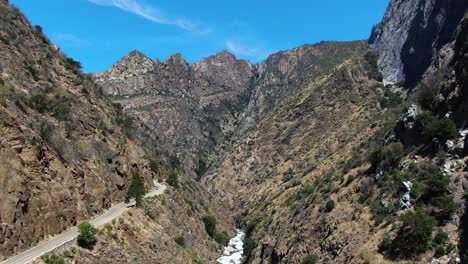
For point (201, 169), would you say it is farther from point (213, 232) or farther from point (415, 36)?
point (213, 232)

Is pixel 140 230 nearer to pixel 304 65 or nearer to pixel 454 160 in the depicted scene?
pixel 454 160

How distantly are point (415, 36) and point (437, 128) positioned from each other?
7822 centimetres

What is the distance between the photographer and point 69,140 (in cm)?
4453

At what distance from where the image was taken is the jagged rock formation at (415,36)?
89.2 meters

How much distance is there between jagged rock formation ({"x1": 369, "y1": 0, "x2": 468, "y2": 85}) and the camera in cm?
8919

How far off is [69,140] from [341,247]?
29.3 metres

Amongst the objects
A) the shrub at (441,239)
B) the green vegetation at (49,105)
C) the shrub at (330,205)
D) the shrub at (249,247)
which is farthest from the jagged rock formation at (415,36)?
the green vegetation at (49,105)

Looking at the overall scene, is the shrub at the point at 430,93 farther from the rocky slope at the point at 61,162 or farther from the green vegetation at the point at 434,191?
the rocky slope at the point at 61,162

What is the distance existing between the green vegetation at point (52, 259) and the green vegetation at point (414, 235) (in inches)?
991

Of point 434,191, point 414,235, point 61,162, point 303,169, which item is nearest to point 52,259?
point 61,162

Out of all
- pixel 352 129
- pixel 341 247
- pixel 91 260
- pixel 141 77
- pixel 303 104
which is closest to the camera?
pixel 91 260

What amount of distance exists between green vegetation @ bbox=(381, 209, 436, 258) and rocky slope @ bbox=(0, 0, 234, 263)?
2203cm

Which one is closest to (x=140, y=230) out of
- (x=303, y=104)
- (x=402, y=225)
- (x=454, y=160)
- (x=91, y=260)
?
(x=91, y=260)

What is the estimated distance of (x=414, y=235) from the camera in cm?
3328
